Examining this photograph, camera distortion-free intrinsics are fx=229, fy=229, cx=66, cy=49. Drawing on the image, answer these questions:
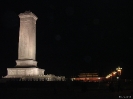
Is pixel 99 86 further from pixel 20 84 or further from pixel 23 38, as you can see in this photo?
pixel 23 38

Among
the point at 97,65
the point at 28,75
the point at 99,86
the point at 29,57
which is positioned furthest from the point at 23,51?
the point at 97,65

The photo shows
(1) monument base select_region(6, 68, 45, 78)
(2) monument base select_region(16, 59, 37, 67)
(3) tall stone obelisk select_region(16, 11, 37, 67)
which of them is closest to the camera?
(1) monument base select_region(6, 68, 45, 78)

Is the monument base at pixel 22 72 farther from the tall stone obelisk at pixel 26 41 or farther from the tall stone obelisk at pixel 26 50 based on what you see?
the tall stone obelisk at pixel 26 41

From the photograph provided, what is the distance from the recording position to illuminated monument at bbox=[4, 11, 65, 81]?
30297 mm

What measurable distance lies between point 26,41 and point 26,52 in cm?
154

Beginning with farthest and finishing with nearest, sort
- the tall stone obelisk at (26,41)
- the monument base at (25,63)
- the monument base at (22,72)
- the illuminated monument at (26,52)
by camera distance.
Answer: the tall stone obelisk at (26,41) → the monument base at (25,63) → the illuminated monument at (26,52) → the monument base at (22,72)

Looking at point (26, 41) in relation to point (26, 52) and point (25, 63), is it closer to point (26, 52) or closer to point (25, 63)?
point (26, 52)

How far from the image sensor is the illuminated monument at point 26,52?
3030cm

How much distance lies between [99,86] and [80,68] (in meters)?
47.4

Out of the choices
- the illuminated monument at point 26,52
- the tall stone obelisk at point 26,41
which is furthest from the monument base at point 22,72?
the tall stone obelisk at point 26,41

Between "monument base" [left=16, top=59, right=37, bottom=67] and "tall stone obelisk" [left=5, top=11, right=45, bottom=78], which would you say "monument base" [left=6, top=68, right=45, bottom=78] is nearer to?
"tall stone obelisk" [left=5, top=11, right=45, bottom=78]

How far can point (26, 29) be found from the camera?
1260 inches

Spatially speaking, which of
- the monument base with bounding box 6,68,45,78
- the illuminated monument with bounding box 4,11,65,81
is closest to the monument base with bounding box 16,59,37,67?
the illuminated monument with bounding box 4,11,65,81

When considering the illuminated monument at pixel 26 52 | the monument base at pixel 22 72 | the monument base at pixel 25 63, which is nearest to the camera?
the monument base at pixel 22 72
